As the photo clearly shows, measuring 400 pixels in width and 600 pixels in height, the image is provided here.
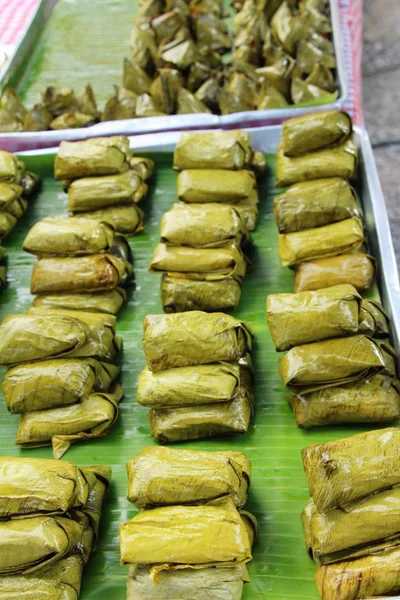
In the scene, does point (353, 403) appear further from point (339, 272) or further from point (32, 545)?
point (32, 545)

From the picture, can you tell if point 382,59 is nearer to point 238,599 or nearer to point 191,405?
point 191,405

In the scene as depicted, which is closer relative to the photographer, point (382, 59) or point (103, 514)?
point (103, 514)

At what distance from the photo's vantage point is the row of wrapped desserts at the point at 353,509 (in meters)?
2.21

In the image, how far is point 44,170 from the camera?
4355mm

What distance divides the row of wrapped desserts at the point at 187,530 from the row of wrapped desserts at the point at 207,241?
3.32ft

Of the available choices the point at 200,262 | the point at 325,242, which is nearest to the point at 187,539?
the point at 200,262

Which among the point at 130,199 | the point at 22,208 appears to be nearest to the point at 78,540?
the point at 130,199

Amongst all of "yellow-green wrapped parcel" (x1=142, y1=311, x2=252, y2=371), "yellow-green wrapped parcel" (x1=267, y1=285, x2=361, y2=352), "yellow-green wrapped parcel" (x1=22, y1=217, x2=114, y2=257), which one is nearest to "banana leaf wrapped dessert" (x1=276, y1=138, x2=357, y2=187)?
"yellow-green wrapped parcel" (x1=267, y1=285, x2=361, y2=352)

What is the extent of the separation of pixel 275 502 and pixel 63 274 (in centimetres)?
158

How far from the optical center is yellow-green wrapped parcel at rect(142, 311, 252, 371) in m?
2.88

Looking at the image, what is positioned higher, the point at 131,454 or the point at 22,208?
the point at 22,208

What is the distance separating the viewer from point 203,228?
11.0 feet

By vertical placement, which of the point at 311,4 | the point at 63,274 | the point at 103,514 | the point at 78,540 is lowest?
the point at 103,514

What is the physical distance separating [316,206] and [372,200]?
0.35 meters
